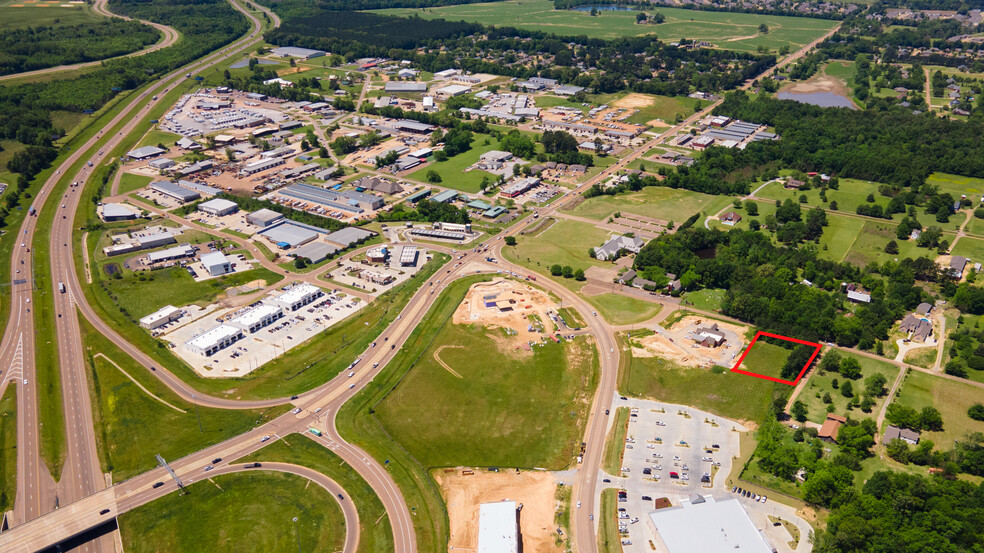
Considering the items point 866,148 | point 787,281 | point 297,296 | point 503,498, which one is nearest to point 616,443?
point 503,498

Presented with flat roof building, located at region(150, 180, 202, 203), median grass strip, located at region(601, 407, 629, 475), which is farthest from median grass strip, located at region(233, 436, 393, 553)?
flat roof building, located at region(150, 180, 202, 203)

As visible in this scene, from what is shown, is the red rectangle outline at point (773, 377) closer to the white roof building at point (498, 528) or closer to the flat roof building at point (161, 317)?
the white roof building at point (498, 528)

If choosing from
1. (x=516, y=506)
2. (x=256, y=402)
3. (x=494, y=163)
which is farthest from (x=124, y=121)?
(x=516, y=506)

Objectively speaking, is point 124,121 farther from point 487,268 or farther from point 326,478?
point 326,478

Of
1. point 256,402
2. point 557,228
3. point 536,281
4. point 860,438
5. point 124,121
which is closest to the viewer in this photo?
point 860,438

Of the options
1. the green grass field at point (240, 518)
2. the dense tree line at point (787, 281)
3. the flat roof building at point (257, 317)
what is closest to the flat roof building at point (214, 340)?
the flat roof building at point (257, 317)

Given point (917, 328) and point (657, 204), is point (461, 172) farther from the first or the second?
point (917, 328)
